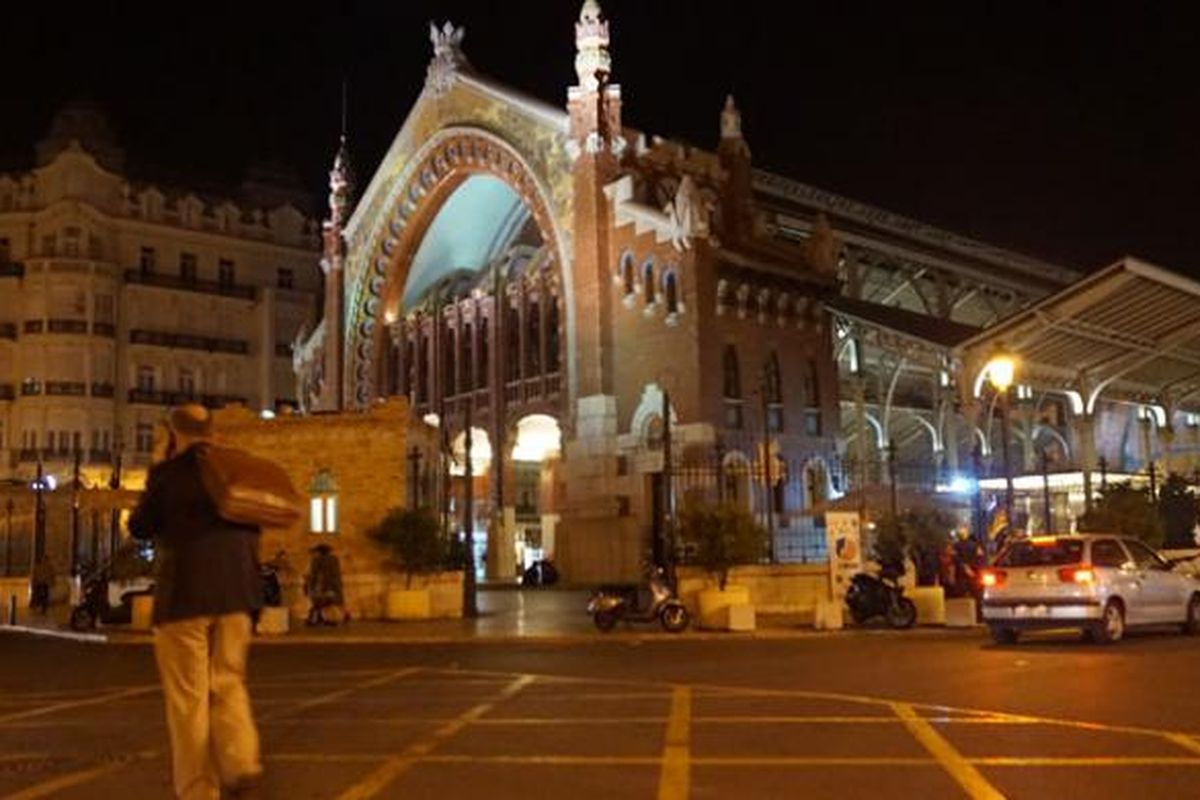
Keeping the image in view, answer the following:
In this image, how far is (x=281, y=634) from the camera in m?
24.4

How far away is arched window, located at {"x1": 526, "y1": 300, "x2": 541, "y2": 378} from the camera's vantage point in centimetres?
4897

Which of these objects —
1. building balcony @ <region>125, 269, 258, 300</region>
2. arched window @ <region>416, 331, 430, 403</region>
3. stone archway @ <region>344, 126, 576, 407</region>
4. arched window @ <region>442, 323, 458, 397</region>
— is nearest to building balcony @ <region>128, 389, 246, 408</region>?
building balcony @ <region>125, 269, 258, 300</region>

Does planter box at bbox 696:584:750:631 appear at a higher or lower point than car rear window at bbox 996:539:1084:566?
lower

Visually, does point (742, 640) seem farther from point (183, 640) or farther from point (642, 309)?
point (642, 309)

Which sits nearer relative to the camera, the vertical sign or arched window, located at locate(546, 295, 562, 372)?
the vertical sign

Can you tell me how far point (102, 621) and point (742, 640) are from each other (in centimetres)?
1398

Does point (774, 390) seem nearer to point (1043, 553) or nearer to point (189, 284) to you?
point (1043, 553)

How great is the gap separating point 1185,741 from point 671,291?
110 ft

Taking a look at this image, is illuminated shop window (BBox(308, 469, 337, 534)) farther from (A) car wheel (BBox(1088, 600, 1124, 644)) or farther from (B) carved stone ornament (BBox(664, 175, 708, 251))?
(A) car wheel (BBox(1088, 600, 1124, 644))

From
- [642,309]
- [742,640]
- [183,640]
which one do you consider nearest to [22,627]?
[742,640]

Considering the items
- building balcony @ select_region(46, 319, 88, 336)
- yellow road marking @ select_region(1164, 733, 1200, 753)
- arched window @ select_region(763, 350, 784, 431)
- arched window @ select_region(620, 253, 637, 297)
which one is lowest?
yellow road marking @ select_region(1164, 733, 1200, 753)

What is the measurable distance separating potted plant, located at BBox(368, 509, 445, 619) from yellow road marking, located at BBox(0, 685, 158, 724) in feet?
43.9

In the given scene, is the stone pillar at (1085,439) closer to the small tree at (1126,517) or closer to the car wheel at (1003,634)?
the small tree at (1126,517)

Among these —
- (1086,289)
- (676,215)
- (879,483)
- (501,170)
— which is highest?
(501,170)
